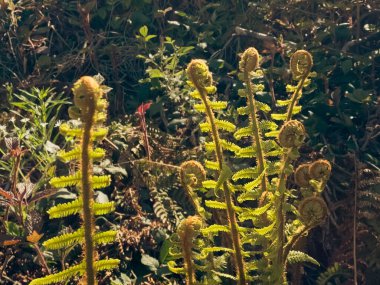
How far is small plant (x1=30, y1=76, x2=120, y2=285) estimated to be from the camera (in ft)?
5.29

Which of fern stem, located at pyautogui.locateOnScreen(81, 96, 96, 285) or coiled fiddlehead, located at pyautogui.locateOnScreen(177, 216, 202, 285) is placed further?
coiled fiddlehead, located at pyautogui.locateOnScreen(177, 216, 202, 285)

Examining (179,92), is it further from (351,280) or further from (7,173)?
(351,280)

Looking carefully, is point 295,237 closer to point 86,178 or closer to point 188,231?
point 188,231

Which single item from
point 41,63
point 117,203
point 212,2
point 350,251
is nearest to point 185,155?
point 117,203

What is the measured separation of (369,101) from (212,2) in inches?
56.4

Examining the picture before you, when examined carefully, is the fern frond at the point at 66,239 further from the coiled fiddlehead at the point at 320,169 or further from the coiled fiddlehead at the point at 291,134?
the coiled fiddlehead at the point at 320,169

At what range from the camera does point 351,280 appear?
2631 millimetres

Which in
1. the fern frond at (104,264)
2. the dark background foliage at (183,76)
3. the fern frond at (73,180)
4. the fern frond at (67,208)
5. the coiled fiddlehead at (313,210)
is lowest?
the dark background foliage at (183,76)

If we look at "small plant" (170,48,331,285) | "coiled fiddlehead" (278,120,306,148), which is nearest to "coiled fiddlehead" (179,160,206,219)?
"small plant" (170,48,331,285)

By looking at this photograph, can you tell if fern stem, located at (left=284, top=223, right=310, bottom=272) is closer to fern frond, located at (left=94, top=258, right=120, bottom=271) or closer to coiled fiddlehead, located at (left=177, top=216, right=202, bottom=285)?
coiled fiddlehead, located at (left=177, top=216, right=202, bottom=285)

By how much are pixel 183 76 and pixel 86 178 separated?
200 centimetres

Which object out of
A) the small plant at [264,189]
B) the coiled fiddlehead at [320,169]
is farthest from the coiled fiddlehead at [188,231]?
the coiled fiddlehead at [320,169]

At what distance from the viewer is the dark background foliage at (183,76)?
2.82m

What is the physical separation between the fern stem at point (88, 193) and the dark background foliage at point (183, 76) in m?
0.86
